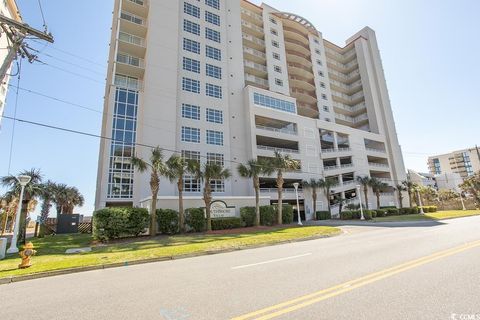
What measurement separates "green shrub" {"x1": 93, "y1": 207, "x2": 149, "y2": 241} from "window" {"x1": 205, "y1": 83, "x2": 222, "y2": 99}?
80.7 ft

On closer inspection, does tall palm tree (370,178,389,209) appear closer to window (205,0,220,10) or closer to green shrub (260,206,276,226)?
green shrub (260,206,276,226)

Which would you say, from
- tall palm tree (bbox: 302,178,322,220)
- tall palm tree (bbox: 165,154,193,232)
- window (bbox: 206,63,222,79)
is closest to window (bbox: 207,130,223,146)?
window (bbox: 206,63,222,79)

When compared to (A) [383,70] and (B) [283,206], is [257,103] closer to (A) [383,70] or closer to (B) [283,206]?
(B) [283,206]

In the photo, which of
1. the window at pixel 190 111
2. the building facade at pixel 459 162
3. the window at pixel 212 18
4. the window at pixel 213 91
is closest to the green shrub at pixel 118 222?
the window at pixel 190 111

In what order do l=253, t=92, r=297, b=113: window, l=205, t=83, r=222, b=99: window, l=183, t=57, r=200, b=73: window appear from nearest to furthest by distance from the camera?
1. l=183, t=57, r=200, b=73: window
2. l=205, t=83, r=222, b=99: window
3. l=253, t=92, r=297, b=113: window

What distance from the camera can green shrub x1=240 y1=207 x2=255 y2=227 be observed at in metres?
28.4

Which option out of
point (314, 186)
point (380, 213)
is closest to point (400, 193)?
point (380, 213)

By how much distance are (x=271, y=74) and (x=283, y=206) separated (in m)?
29.7

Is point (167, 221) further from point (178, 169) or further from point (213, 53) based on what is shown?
point (213, 53)

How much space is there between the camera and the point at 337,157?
49.5 m

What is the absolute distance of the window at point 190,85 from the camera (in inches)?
1551

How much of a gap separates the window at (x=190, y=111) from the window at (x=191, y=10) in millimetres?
17478

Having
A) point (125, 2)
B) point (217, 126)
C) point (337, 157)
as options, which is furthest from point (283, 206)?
point (125, 2)

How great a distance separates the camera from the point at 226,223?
26.5 m
